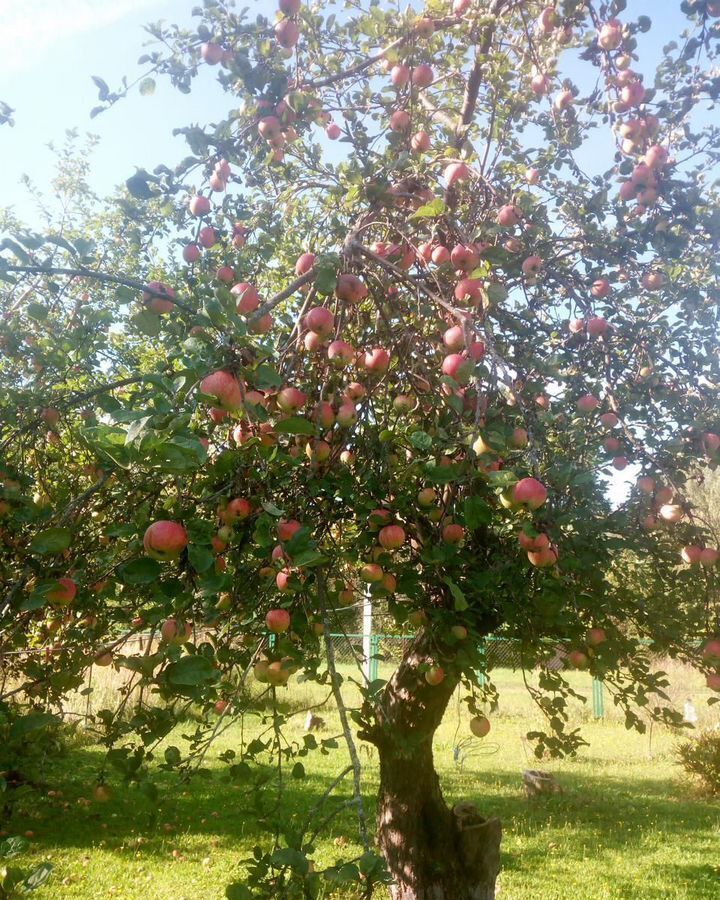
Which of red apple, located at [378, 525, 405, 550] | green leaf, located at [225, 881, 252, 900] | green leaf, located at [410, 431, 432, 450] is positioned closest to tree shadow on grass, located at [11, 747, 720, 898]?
red apple, located at [378, 525, 405, 550]

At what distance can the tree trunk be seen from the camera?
421cm

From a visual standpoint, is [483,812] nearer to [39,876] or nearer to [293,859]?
[293,859]

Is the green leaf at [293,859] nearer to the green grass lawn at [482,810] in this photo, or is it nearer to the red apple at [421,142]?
the green grass lawn at [482,810]

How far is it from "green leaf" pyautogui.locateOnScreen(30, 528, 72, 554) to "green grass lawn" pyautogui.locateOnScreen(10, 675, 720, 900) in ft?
7.41

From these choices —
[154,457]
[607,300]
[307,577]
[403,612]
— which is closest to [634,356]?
[607,300]

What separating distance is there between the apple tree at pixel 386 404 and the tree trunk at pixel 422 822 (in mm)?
36

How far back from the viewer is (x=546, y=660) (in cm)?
353

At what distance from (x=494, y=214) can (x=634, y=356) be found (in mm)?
1248

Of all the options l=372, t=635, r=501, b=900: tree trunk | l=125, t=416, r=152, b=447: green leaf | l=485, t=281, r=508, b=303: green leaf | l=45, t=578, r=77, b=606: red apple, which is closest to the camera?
l=125, t=416, r=152, b=447: green leaf

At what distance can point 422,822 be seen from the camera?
4.40m

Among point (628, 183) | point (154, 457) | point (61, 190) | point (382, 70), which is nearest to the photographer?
point (154, 457)

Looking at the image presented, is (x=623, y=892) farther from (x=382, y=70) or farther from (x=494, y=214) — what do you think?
(x=382, y=70)

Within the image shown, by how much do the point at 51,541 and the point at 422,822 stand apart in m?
3.67

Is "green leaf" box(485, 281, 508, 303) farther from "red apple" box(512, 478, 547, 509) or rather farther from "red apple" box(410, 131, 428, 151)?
"red apple" box(410, 131, 428, 151)
